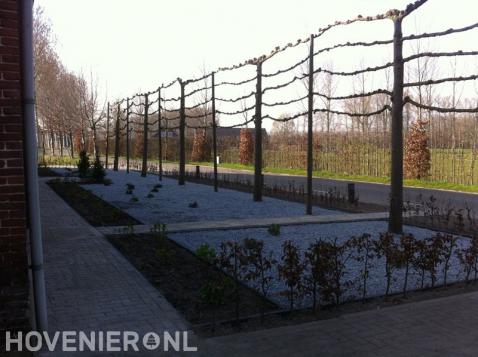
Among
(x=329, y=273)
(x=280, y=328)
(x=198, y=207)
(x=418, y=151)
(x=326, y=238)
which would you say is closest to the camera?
(x=280, y=328)

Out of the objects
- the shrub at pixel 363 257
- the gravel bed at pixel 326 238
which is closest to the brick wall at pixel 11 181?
the gravel bed at pixel 326 238

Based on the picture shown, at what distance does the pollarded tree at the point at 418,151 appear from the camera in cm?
2186

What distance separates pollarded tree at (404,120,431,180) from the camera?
2186cm

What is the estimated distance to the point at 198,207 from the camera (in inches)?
520

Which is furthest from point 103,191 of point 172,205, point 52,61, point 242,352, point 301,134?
point 52,61

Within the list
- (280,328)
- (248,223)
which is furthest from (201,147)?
(280,328)

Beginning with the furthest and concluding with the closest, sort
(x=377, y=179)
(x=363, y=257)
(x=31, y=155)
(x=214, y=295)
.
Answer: (x=377, y=179) → (x=363, y=257) → (x=214, y=295) → (x=31, y=155)

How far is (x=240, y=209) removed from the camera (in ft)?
42.1

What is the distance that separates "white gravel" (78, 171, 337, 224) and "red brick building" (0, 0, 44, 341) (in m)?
6.63

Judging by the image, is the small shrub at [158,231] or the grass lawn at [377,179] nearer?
the small shrub at [158,231]

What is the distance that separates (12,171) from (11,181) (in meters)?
0.08

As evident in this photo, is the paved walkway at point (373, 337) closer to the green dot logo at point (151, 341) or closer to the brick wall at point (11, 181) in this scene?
the green dot logo at point (151, 341)

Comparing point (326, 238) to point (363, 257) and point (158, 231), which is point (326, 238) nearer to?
point (363, 257)

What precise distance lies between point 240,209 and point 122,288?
24.2 ft
